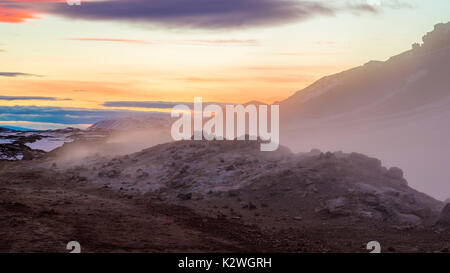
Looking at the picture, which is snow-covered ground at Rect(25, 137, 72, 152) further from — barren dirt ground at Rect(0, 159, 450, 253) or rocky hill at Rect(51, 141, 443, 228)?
barren dirt ground at Rect(0, 159, 450, 253)

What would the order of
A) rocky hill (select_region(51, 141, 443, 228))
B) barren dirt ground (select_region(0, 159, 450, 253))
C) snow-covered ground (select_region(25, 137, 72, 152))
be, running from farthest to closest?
1. snow-covered ground (select_region(25, 137, 72, 152))
2. rocky hill (select_region(51, 141, 443, 228))
3. barren dirt ground (select_region(0, 159, 450, 253))

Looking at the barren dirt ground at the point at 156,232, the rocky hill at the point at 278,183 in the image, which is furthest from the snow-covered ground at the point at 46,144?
the barren dirt ground at the point at 156,232

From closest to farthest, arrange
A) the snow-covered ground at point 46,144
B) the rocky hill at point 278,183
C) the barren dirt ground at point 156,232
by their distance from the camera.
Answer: the barren dirt ground at point 156,232, the rocky hill at point 278,183, the snow-covered ground at point 46,144

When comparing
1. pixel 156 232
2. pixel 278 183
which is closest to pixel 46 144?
pixel 278 183

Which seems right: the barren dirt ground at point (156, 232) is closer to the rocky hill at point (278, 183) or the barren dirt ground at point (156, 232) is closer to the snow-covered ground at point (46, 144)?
the rocky hill at point (278, 183)

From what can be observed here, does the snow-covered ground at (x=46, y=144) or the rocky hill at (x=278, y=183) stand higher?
the snow-covered ground at (x=46, y=144)

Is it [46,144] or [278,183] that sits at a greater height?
[46,144]

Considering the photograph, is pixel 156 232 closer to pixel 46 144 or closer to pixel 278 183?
pixel 278 183

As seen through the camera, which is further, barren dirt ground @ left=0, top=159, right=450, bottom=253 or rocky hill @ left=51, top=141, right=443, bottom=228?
rocky hill @ left=51, top=141, right=443, bottom=228

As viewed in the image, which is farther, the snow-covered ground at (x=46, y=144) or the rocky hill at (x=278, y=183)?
the snow-covered ground at (x=46, y=144)

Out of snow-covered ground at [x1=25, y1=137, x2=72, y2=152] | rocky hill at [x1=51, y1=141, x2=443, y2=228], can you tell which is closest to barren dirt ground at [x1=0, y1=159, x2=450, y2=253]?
rocky hill at [x1=51, y1=141, x2=443, y2=228]
